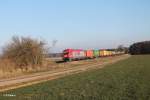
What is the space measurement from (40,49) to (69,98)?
4677 centimetres

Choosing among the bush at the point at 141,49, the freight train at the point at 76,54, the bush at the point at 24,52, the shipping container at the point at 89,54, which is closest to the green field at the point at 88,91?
the bush at the point at 24,52

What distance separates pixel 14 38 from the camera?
199 ft

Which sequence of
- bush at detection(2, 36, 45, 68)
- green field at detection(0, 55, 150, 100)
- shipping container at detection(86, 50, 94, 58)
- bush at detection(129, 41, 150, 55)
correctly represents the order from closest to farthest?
green field at detection(0, 55, 150, 100), bush at detection(2, 36, 45, 68), shipping container at detection(86, 50, 94, 58), bush at detection(129, 41, 150, 55)

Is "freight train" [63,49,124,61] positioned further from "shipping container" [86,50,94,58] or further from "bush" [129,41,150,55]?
"bush" [129,41,150,55]

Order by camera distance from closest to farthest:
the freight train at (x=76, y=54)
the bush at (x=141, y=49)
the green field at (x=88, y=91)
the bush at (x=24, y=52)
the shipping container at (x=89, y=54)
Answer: the green field at (x=88, y=91) → the bush at (x=24, y=52) → the freight train at (x=76, y=54) → the shipping container at (x=89, y=54) → the bush at (x=141, y=49)

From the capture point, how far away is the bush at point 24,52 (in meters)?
57.4

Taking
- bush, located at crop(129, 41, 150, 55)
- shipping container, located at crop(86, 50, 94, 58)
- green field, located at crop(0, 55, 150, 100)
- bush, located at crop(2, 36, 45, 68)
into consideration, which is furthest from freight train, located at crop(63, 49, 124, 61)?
bush, located at crop(129, 41, 150, 55)

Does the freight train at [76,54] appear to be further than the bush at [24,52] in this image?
Yes

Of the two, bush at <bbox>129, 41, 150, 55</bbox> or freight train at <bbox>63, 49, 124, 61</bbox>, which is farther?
bush at <bbox>129, 41, 150, 55</bbox>

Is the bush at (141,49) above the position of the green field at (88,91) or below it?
above

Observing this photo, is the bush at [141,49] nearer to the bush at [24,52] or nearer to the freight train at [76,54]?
the freight train at [76,54]

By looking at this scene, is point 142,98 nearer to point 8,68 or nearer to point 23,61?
point 8,68

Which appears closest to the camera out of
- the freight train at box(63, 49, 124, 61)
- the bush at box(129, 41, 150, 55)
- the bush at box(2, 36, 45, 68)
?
the bush at box(2, 36, 45, 68)

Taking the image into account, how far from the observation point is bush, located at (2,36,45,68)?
57406mm
